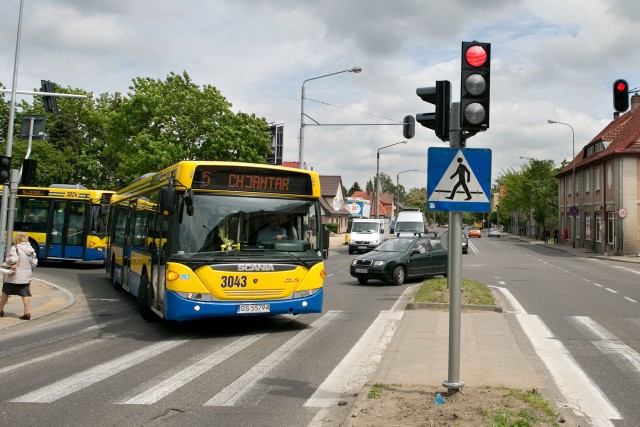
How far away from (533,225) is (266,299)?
81.1m

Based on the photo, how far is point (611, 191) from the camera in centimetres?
4381

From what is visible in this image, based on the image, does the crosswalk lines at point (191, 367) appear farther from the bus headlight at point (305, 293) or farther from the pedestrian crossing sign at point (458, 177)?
the pedestrian crossing sign at point (458, 177)

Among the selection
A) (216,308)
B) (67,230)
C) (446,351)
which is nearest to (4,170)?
(67,230)

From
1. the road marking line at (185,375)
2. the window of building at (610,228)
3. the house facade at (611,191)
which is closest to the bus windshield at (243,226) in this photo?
the road marking line at (185,375)

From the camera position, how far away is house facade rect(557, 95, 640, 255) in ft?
135

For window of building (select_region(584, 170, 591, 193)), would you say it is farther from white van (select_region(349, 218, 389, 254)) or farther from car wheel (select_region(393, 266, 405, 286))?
car wheel (select_region(393, 266, 405, 286))

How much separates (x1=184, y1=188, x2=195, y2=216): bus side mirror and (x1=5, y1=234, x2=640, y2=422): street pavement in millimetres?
3538

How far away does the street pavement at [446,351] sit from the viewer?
6.57m

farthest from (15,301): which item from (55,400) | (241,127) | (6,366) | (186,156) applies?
(241,127)

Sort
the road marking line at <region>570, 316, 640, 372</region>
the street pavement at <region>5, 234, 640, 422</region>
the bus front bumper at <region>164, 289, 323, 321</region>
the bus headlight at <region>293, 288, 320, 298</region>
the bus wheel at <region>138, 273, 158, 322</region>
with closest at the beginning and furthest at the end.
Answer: the street pavement at <region>5, 234, 640, 422</region>, the road marking line at <region>570, 316, 640, 372</region>, the bus front bumper at <region>164, 289, 323, 321</region>, the bus headlight at <region>293, 288, 320, 298</region>, the bus wheel at <region>138, 273, 158, 322</region>

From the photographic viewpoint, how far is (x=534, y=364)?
25.6 ft

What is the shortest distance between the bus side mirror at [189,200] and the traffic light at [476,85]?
190 inches

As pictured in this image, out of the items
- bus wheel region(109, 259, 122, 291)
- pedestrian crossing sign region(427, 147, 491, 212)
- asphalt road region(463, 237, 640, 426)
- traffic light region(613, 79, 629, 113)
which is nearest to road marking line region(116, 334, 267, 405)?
pedestrian crossing sign region(427, 147, 491, 212)

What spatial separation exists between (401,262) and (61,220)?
41.4 ft
